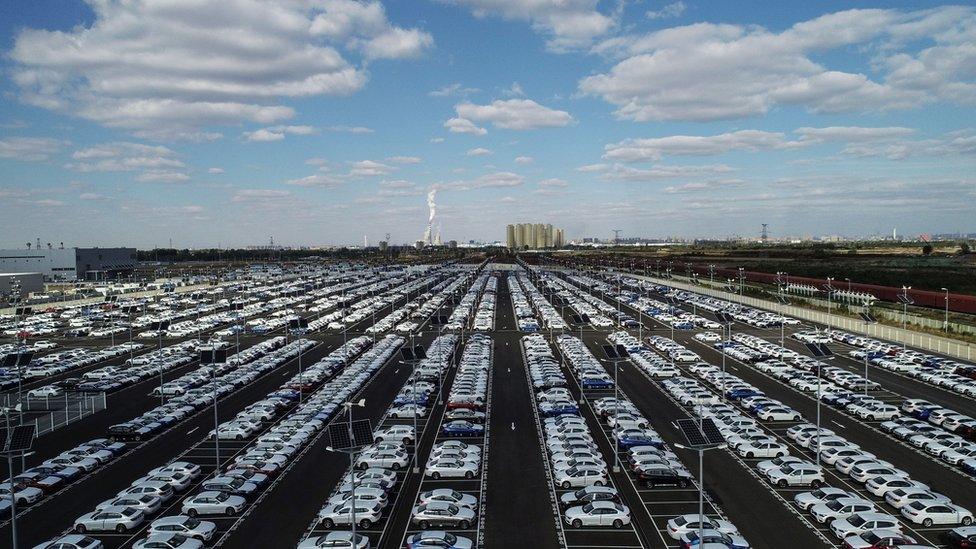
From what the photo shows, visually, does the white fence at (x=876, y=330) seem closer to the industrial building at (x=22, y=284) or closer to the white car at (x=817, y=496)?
the white car at (x=817, y=496)

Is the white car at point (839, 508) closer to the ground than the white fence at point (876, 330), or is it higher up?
closer to the ground

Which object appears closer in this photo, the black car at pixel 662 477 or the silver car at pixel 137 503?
the silver car at pixel 137 503

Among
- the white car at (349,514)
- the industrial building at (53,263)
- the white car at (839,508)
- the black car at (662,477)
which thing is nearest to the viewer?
the white car at (839,508)

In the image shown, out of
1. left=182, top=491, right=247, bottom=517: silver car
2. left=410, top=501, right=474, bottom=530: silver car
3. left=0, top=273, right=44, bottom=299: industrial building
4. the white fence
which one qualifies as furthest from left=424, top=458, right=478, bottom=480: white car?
left=0, top=273, right=44, bottom=299: industrial building

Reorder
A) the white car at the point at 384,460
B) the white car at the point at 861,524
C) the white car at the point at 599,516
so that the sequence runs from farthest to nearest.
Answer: the white car at the point at 384,460, the white car at the point at 599,516, the white car at the point at 861,524

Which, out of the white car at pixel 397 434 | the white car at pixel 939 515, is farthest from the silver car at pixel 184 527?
the white car at pixel 939 515

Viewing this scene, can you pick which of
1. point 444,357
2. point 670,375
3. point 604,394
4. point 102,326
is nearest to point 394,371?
point 444,357
